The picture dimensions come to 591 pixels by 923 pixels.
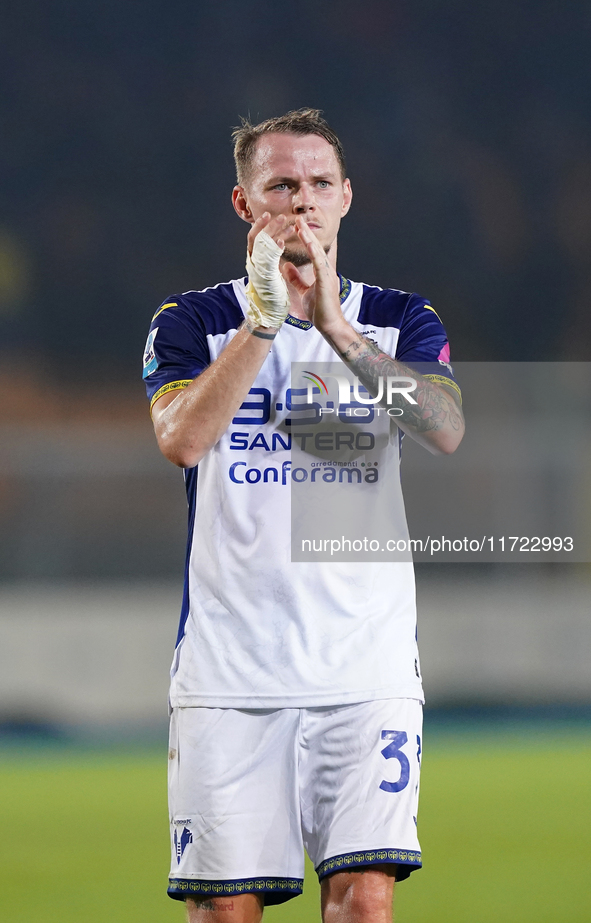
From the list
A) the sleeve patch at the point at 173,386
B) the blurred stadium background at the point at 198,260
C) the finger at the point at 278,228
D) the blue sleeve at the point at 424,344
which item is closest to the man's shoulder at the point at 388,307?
the blue sleeve at the point at 424,344

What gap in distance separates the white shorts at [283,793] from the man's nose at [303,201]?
0.95 metres

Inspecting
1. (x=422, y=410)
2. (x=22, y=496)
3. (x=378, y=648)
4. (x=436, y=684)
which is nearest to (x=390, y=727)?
(x=378, y=648)

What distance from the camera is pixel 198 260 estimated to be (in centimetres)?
573

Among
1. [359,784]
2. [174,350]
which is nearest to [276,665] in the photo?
[359,784]

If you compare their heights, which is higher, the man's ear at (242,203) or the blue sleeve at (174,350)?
the man's ear at (242,203)

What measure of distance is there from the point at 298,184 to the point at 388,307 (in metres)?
0.31

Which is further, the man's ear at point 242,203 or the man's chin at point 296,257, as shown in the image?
the man's ear at point 242,203

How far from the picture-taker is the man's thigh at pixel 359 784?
1760mm

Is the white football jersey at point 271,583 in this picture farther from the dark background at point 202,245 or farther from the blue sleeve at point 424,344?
the dark background at point 202,245

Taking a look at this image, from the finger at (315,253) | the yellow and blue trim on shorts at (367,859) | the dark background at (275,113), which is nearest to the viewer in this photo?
the yellow and blue trim on shorts at (367,859)

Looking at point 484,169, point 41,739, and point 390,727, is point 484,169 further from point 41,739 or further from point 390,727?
point 390,727

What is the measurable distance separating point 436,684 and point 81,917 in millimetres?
2687

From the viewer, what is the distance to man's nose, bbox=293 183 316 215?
1.95 meters

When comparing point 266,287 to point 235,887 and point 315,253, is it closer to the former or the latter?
point 315,253
